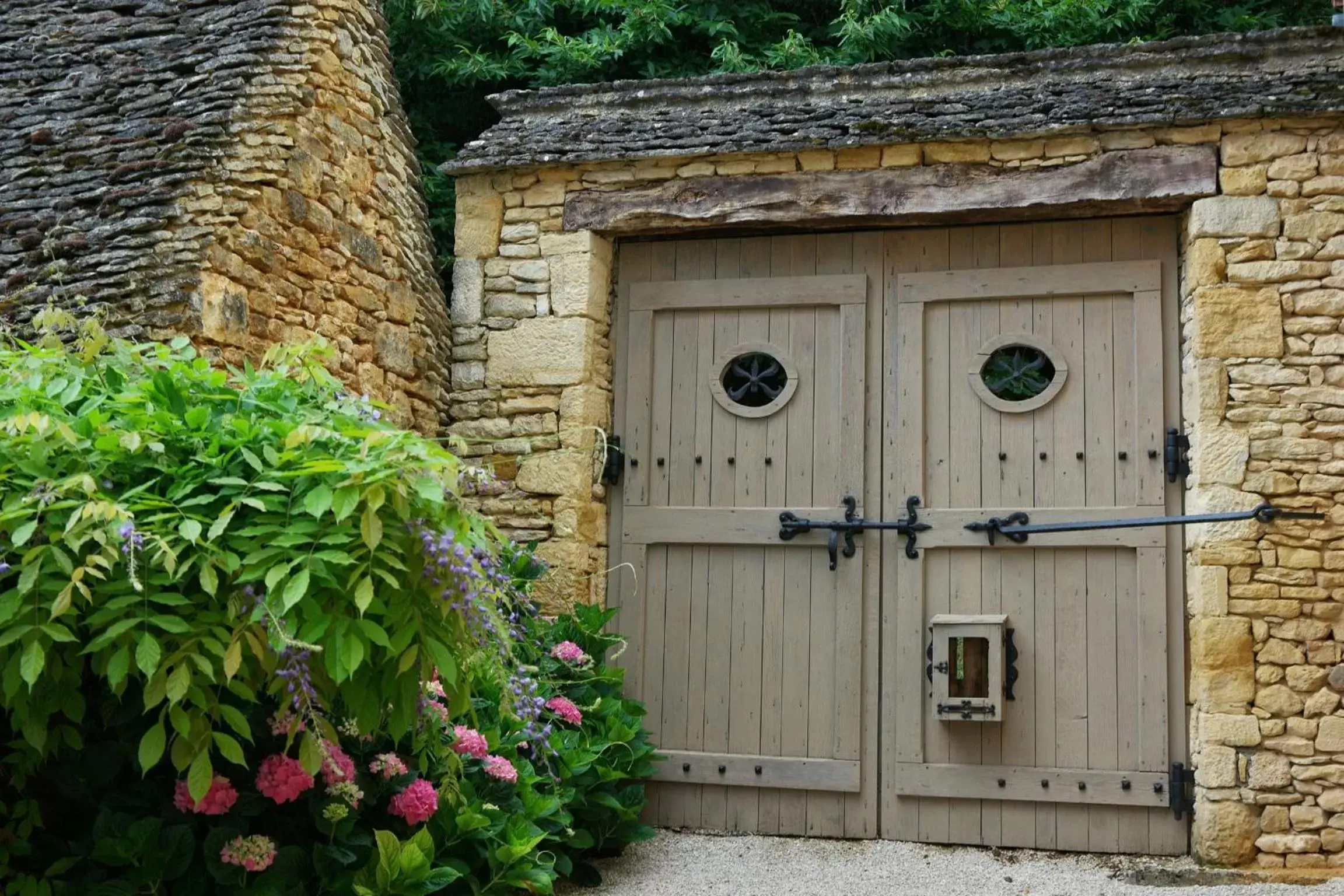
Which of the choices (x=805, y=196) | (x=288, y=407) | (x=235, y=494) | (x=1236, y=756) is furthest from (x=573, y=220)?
(x=1236, y=756)

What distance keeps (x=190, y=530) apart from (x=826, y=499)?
300 cm

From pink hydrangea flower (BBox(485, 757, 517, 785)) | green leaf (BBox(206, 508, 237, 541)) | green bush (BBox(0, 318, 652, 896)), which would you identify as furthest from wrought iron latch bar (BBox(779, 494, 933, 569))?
green leaf (BBox(206, 508, 237, 541))

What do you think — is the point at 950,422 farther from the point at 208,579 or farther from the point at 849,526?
the point at 208,579

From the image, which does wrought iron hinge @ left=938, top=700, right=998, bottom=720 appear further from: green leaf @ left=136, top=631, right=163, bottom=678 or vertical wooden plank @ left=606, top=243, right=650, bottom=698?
green leaf @ left=136, top=631, right=163, bottom=678

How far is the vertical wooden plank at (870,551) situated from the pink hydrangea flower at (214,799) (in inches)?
104

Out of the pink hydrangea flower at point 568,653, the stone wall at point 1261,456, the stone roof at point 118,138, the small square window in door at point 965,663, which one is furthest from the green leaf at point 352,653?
the small square window in door at point 965,663

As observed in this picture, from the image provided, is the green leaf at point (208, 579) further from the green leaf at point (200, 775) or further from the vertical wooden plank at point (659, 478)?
the vertical wooden plank at point (659, 478)

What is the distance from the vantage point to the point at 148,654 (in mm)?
2721

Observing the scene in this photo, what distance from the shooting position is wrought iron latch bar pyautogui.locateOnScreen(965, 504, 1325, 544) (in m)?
4.68

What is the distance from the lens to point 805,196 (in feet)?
17.3

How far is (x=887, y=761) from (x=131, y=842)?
2.88 m

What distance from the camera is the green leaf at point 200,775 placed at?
281 cm

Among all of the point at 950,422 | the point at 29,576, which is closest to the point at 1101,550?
the point at 950,422

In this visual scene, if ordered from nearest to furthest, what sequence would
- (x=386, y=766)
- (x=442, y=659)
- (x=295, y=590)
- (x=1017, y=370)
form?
(x=295, y=590)
(x=442, y=659)
(x=386, y=766)
(x=1017, y=370)
